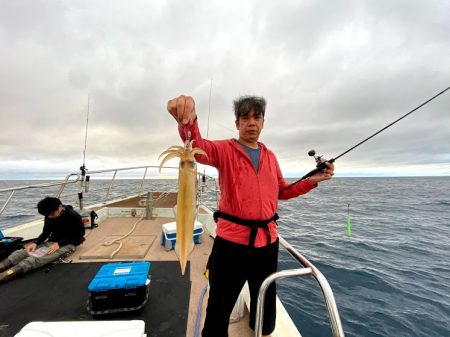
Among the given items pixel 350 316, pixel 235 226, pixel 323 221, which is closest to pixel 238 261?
pixel 235 226

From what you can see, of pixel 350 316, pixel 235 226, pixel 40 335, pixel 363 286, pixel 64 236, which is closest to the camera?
pixel 40 335

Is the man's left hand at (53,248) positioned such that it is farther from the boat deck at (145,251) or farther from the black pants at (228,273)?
the black pants at (228,273)

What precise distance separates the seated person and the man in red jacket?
12.6ft

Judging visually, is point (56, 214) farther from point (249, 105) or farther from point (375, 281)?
point (375, 281)

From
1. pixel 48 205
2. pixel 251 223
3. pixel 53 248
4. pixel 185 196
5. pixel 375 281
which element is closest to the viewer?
pixel 185 196

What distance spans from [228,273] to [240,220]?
1.72ft

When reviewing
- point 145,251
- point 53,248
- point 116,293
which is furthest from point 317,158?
point 53,248

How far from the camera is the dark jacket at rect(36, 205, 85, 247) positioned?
487cm

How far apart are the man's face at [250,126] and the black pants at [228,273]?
1.07 metres

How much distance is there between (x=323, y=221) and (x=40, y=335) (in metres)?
16.6

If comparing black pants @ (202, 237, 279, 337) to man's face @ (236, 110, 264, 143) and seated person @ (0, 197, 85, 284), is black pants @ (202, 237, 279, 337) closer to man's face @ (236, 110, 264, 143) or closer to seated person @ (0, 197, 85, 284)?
man's face @ (236, 110, 264, 143)

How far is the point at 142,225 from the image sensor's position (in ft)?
23.4

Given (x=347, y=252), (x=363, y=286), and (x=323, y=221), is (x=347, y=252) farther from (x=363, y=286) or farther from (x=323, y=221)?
(x=323, y=221)

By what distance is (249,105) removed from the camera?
88.0 inches
